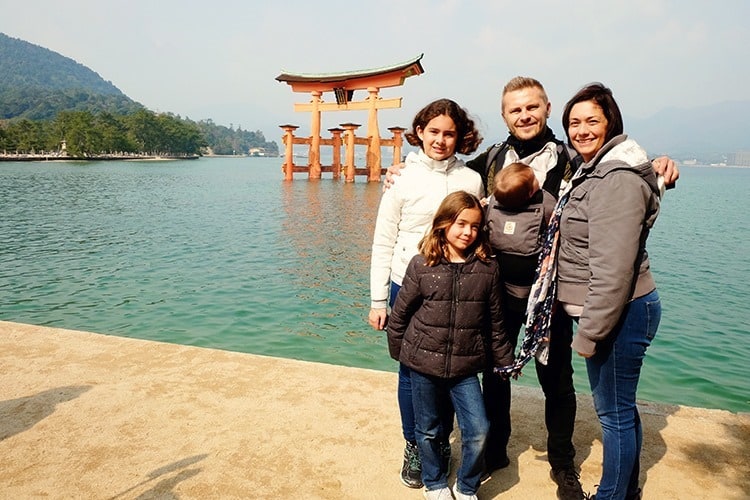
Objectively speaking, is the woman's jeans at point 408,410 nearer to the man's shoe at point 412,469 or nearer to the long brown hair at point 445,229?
the man's shoe at point 412,469

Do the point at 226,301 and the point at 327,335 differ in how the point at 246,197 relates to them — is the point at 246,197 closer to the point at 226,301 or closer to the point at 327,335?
the point at 226,301

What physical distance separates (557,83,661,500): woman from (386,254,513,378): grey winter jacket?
0.29 metres

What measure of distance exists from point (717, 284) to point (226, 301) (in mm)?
9116

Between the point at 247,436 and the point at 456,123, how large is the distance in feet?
6.33

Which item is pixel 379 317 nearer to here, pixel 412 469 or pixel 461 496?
pixel 412 469

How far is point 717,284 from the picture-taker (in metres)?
9.84

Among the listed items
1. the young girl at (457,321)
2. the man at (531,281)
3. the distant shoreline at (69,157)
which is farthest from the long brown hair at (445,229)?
the distant shoreline at (69,157)

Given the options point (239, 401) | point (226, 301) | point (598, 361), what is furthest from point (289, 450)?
point (226, 301)

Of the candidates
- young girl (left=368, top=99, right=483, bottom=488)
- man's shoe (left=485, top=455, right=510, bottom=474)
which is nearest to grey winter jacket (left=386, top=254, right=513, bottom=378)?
young girl (left=368, top=99, right=483, bottom=488)

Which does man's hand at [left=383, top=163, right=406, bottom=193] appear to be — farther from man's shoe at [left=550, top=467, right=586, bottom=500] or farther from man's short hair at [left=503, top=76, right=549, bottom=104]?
man's shoe at [left=550, top=467, right=586, bottom=500]

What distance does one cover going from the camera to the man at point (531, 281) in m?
2.17

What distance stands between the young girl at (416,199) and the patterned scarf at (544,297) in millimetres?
421

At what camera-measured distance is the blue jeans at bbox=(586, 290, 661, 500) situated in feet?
6.12

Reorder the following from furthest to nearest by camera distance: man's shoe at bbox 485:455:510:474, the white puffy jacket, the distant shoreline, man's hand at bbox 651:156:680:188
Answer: the distant shoreline, man's shoe at bbox 485:455:510:474, the white puffy jacket, man's hand at bbox 651:156:680:188
